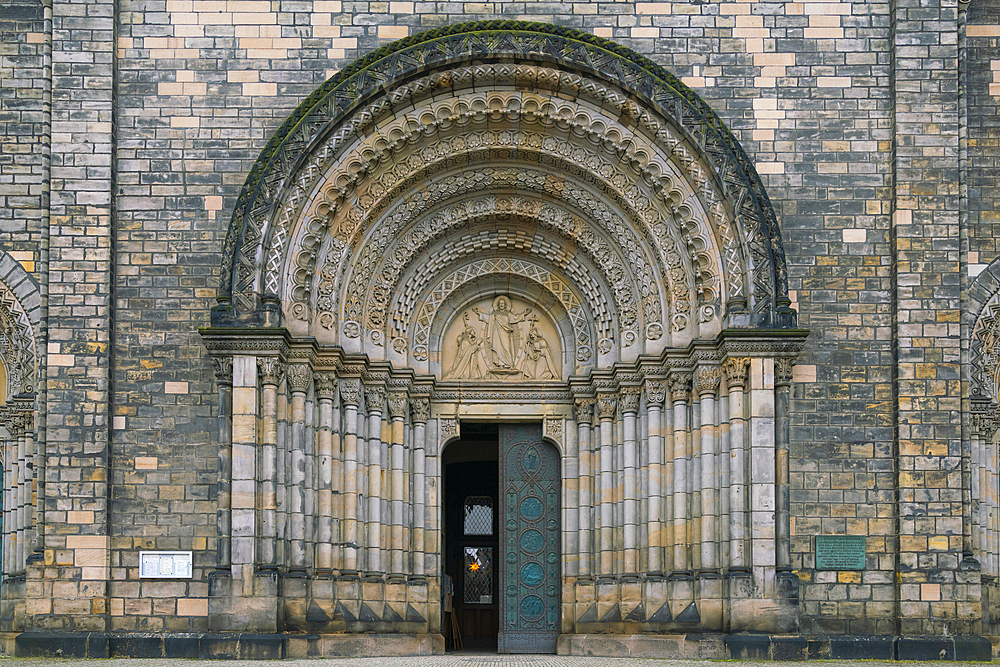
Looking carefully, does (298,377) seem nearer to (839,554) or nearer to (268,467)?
(268,467)

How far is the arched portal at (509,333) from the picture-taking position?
16.8m

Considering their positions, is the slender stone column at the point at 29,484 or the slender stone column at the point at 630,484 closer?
the slender stone column at the point at 29,484

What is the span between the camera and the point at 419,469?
62.2ft

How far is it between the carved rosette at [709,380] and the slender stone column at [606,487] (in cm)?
171

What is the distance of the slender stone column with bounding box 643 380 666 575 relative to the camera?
17797 millimetres

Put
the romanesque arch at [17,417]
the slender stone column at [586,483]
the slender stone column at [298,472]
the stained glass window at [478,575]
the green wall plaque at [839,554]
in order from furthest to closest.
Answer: the stained glass window at [478,575] → the slender stone column at [586,483] → the romanesque arch at [17,417] → the slender stone column at [298,472] → the green wall plaque at [839,554]

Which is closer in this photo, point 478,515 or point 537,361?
point 537,361

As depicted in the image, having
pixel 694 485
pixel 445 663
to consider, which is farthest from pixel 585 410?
pixel 445 663

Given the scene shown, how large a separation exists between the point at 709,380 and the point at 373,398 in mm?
4812

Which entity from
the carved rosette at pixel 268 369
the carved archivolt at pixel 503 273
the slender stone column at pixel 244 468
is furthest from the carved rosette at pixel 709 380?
the slender stone column at pixel 244 468

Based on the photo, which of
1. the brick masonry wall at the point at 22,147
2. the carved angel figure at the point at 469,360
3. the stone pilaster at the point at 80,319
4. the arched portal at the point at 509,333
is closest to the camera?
the stone pilaster at the point at 80,319

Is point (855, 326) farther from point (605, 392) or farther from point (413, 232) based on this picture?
point (413, 232)

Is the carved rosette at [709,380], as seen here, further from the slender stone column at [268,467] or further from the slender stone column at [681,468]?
the slender stone column at [268,467]

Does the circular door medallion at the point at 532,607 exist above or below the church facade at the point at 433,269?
below
